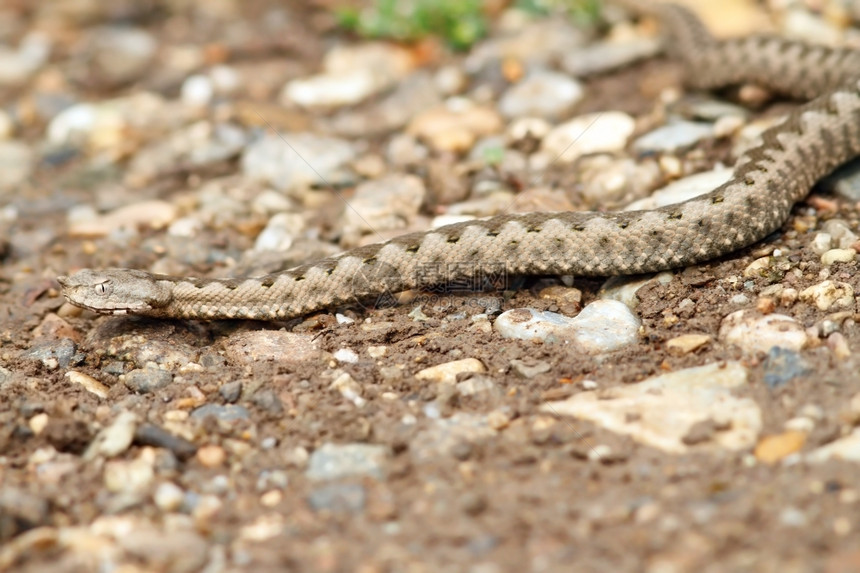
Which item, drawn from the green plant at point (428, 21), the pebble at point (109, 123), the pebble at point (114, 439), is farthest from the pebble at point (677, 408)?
the pebble at point (109, 123)

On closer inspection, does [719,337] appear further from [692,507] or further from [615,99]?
[615,99]

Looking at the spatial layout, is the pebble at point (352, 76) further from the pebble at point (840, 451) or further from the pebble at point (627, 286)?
the pebble at point (840, 451)

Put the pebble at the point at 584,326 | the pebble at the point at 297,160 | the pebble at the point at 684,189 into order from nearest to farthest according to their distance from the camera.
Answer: the pebble at the point at 584,326 → the pebble at the point at 684,189 → the pebble at the point at 297,160

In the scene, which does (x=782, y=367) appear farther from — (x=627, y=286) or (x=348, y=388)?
(x=348, y=388)

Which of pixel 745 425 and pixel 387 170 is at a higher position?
pixel 745 425

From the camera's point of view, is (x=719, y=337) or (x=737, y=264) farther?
(x=737, y=264)

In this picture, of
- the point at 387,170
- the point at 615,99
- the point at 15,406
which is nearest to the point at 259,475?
the point at 15,406

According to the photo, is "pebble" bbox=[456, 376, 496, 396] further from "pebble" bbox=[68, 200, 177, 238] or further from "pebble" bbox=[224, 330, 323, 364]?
"pebble" bbox=[68, 200, 177, 238]
